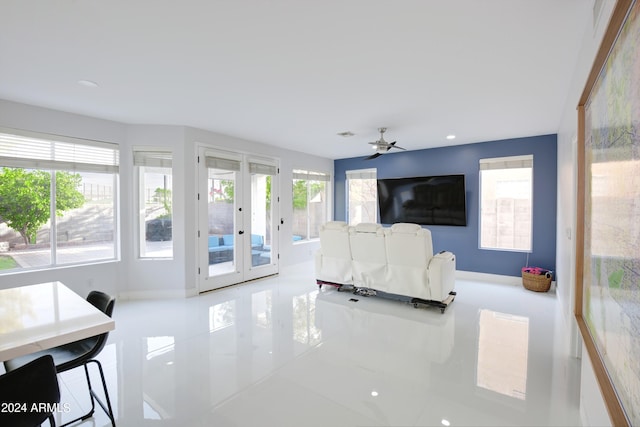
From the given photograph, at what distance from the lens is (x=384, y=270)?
448 cm

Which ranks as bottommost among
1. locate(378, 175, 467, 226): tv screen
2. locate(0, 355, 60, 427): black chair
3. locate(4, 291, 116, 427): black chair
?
locate(4, 291, 116, 427): black chair

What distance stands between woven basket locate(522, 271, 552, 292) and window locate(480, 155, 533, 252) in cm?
64

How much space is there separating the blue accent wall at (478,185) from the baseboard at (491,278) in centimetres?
6

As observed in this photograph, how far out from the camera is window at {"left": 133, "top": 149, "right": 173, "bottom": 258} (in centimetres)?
470

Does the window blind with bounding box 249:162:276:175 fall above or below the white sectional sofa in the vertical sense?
above

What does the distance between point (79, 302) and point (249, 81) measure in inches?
93.4

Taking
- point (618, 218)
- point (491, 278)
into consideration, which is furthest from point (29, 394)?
point (491, 278)

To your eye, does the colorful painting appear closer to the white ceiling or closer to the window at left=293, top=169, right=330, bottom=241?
the white ceiling

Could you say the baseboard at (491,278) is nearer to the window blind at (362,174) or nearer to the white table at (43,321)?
the window blind at (362,174)

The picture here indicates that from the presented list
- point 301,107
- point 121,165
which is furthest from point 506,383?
point 121,165

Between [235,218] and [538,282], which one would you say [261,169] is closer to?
[235,218]

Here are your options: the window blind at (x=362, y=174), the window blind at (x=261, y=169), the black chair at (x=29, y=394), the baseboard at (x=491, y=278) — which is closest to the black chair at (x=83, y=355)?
the black chair at (x=29, y=394)

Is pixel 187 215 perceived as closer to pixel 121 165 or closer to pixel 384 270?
pixel 121 165

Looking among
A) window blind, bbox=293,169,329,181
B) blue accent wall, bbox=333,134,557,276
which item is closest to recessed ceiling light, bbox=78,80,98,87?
window blind, bbox=293,169,329,181
